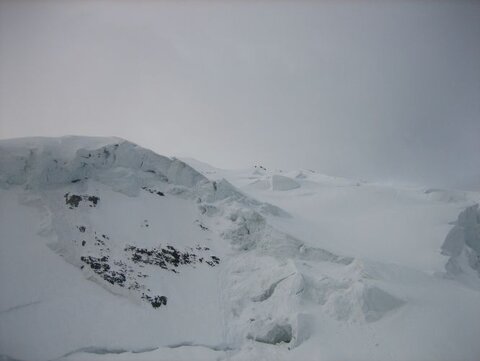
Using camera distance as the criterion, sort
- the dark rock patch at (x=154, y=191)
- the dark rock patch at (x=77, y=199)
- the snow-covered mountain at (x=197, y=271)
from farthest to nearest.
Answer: the dark rock patch at (x=154, y=191) → the dark rock patch at (x=77, y=199) → the snow-covered mountain at (x=197, y=271)

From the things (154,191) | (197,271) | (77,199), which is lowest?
(197,271)

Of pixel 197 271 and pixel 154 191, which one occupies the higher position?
pixel 154 191

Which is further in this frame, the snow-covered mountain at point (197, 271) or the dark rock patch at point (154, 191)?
the dark rock patch at point (154, 191)

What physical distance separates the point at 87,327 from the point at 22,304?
4044mm

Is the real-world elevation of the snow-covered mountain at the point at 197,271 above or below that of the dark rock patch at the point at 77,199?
below

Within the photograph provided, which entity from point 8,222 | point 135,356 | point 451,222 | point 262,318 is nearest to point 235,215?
point 262,318

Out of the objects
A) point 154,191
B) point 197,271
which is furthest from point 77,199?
point 197,271

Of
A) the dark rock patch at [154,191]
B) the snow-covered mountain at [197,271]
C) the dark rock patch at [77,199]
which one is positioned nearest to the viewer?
the snow-covered mountain at [197,271]

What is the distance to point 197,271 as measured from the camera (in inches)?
1094

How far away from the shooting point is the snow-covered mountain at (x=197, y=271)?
20453 mm

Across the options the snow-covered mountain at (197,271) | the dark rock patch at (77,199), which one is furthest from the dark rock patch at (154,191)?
the dark rock patch at (77,199)

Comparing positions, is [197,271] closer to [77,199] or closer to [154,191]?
[154,191]

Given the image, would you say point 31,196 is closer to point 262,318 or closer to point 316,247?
point 262,318

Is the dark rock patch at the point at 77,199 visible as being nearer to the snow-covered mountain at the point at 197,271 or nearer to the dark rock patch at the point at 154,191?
the snow-covered mountain at the point at 197,271
